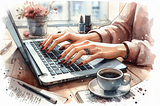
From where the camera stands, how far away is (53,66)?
653 mm

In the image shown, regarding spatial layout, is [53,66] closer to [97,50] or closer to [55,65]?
[55,65]

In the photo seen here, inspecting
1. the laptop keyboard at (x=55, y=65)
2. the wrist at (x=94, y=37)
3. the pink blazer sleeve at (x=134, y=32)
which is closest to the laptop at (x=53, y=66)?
Answer: the laptop keyboard at (x=55, y=65)

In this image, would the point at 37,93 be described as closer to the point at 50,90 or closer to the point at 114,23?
the point at 50,90

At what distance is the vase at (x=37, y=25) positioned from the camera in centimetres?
119

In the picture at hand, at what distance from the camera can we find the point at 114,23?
1069 millimetres

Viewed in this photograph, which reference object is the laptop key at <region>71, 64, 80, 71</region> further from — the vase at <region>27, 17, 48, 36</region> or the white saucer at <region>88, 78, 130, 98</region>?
the vase at <region>27, 17, 48, 36</region>

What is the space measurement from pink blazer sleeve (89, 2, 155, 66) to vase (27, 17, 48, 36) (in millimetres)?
467

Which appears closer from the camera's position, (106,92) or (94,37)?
(106,92)

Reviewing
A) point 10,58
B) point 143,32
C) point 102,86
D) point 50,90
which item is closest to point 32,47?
point 10,58

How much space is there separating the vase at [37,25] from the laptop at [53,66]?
41 centimetres

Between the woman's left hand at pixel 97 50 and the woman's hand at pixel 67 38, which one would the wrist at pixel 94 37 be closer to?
the woman's hand at pixel 67 38

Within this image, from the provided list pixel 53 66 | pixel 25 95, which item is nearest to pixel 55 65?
pixel 53 66

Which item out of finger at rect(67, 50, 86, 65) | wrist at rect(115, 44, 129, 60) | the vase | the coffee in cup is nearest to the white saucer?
the coffee in cup

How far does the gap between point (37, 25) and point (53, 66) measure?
676 mm
